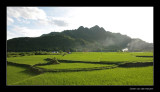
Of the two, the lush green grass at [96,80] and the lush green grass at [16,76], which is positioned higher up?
the lush green grass at [96,80]

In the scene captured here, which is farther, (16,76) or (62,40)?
(62,40)

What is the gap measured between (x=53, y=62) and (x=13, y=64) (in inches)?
159

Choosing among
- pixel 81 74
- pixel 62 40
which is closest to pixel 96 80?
pixel 81 74

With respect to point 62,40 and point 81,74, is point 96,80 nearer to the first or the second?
point 81,74

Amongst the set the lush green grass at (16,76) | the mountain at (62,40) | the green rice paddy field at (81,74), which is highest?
the mountain at (62,40)

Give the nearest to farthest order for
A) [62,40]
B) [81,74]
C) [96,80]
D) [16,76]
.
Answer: [96,80]
[16,76]
[81,74]
[62,40]

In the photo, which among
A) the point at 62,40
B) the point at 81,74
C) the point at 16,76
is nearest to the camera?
the point at 16,76

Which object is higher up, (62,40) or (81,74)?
(62,40)

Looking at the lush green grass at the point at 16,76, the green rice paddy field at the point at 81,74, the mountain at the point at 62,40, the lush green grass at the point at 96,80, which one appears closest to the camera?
the lush green grass at the point at 96,80

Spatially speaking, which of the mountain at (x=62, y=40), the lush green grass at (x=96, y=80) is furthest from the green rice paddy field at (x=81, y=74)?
the mountain at (x=62, y=40)

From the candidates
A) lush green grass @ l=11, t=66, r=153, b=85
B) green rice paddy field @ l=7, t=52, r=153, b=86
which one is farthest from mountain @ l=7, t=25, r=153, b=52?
lush green grass @ l=11, t=66, r=153, b=85

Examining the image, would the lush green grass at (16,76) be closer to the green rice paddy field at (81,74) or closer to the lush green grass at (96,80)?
the green rice paddy field at (81,74)

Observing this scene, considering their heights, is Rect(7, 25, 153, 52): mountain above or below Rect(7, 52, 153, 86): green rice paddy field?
above

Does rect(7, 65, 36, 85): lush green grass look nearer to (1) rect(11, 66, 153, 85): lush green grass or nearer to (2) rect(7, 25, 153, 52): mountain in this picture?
(1) rect(11, 66, 153, 85): lush green grass
